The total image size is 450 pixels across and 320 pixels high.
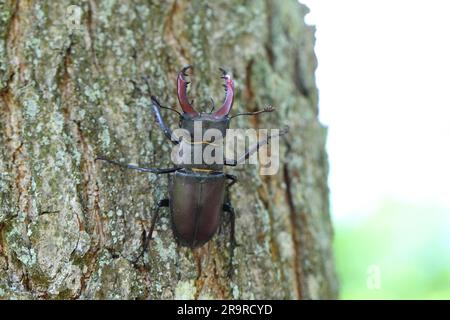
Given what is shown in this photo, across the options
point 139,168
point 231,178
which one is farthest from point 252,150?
point 139,168

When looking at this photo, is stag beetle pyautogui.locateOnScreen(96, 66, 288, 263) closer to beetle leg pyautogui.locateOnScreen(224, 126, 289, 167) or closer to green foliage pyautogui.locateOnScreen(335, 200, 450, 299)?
beetle leg pyautogui.locateOnScreen(224, 126, 289, 167)

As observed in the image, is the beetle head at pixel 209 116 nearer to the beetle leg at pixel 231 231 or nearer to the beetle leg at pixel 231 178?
the beetle leg at pixel 231 178

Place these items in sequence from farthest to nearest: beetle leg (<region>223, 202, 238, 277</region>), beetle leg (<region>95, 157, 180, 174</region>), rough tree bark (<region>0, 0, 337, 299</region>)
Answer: beetle leg (<region>223, 202, 238, 277</region>) < beetle leg (<region>95, 157, 180, 174</region>) < rough tree bark (<region>0, 0, 337, 299</region>)

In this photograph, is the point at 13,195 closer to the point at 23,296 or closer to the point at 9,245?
the point at 9,245

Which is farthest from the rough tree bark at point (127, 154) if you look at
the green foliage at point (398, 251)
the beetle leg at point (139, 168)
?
the green foliage at point (398, 251)

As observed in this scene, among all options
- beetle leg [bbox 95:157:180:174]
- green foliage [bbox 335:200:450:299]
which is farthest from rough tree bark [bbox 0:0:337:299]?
green foliage [bbox 335:200:450:299]
